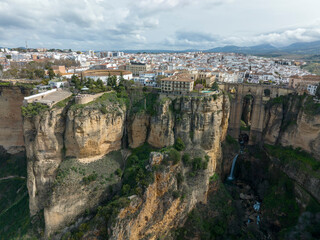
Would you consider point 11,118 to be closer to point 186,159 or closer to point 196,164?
point 186,159

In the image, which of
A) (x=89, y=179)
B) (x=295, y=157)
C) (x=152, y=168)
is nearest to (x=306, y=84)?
(x=295, y=157)

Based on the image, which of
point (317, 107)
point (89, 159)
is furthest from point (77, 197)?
point (317, 107)

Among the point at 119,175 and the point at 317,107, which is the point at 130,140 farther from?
the point at 317,107

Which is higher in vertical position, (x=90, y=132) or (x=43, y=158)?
(x=90, y=132)

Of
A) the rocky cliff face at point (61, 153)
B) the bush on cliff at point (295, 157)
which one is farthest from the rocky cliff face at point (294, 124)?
the rocky cliff face at point (61, 153)

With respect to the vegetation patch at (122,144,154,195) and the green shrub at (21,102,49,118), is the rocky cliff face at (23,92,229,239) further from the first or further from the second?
the vegetation patch at (122,144,154,195)

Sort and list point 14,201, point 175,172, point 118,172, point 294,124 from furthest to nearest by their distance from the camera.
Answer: point 294,124 → point 14,201 → point 118,172 → point 175,172

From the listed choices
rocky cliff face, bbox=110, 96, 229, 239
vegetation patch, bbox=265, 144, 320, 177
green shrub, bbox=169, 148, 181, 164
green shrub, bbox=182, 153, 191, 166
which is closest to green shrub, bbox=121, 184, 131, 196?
rocky cliff face, bbox=110, 96, 229, 239
